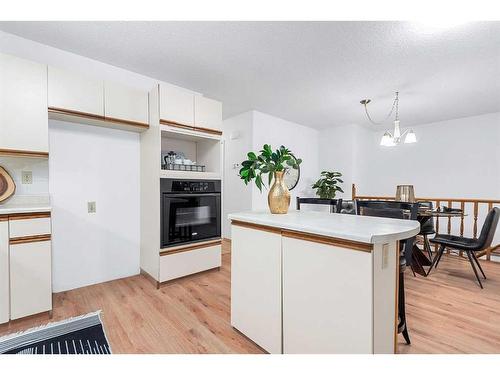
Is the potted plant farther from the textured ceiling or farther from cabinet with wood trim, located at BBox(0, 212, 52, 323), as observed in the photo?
cabinet with wood trim, located at BBox(0, 212, 52, 323)

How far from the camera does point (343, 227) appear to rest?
1.16 meters

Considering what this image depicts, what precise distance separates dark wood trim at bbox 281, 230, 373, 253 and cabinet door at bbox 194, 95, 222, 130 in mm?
1897

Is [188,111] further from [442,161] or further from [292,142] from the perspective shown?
[442,161]

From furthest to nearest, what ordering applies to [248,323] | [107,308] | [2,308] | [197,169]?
1. [197,169]
2. [107,308]
3. [2,308]
4. [248,323]

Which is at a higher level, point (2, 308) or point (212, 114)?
point (212, 114)

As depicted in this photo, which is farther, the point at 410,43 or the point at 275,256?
the point at 410,43

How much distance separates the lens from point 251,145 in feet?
13.2

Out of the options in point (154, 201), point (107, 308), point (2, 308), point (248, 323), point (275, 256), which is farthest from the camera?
point (154, 201)

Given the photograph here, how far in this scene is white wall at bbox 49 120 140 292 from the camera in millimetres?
2281


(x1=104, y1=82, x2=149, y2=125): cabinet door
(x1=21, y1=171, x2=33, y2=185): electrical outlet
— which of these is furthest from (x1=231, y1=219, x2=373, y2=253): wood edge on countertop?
(x1=21, y1=171, x2=33, y2=185): electrical outlet

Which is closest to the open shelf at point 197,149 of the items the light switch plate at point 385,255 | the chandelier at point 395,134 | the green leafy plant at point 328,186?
the light switch plate at point 385,255
